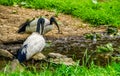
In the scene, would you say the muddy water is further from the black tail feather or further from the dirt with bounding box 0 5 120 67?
the black tail feather

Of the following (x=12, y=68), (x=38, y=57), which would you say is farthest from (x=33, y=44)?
(x=12, y=68)

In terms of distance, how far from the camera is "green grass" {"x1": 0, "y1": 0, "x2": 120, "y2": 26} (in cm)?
1808

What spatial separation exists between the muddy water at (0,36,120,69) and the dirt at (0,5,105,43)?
66 cm

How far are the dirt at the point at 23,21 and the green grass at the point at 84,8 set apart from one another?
35 cm

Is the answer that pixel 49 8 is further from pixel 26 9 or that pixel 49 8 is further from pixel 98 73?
pixel 98 73

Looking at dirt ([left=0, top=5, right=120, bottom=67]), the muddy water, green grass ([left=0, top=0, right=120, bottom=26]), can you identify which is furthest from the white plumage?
green grass ([left=0, top=0, right=120, bottom=26])

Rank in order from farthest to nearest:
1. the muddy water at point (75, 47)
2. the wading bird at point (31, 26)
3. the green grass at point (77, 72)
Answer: the wading bird at point (31, 26) < the muddy water at point (75, 47) < the green grass at point (77, 72)

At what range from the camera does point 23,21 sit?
17047 mm

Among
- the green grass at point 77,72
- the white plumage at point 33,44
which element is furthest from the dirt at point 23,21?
the green grass at point 77,72

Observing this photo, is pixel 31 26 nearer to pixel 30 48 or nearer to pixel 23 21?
Result: pixel 23 21

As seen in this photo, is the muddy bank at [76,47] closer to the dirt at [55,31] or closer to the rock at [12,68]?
the dirt at [55,31]

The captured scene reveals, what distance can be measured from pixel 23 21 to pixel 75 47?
4.07m

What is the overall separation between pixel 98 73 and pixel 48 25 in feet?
28.2

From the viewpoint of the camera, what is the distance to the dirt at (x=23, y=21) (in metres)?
15.3
